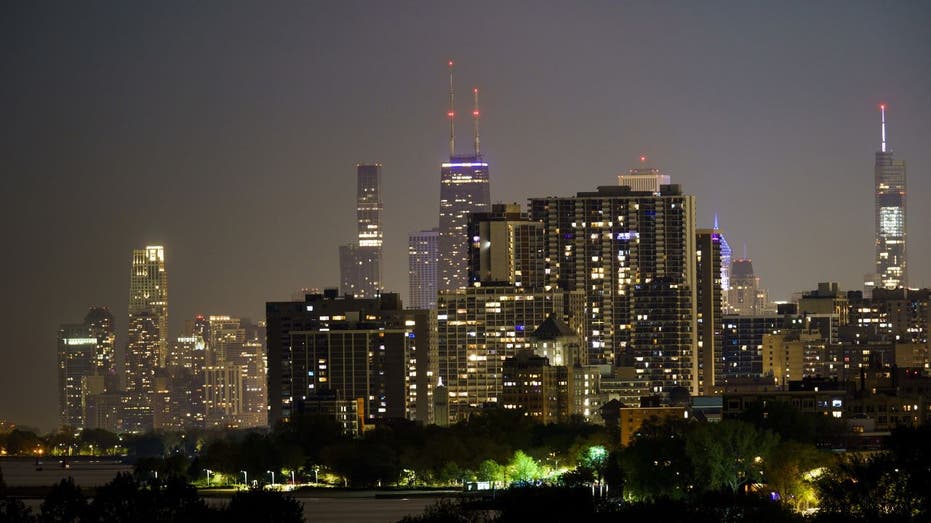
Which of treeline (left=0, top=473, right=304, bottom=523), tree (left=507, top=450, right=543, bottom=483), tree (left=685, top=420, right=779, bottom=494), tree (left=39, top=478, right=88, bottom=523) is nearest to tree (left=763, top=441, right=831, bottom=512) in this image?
tree (left=685, top=420, right=779, bottom=494)

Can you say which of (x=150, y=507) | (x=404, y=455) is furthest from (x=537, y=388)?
(x=150, y=507)

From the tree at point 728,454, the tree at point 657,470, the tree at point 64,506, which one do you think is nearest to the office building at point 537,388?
the tree at point 657,470

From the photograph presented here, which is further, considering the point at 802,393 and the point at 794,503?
the point at 802,393

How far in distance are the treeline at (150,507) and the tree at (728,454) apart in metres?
23.5

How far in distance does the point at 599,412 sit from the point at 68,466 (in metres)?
45.9

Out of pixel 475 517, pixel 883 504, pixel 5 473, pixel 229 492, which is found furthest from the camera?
pixel 5 473

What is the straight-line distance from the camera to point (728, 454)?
106m

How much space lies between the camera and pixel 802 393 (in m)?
143

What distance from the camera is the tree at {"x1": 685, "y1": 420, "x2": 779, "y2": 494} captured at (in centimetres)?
10512

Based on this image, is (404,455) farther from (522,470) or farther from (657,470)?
(657,470)

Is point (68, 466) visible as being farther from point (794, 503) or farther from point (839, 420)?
point (794, 503)

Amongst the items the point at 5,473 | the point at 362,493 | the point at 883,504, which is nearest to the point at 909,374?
the point at 362,493

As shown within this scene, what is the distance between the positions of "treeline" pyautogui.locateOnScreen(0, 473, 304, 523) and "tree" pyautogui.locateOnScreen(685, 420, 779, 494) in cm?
2345

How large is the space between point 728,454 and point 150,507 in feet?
97.1
